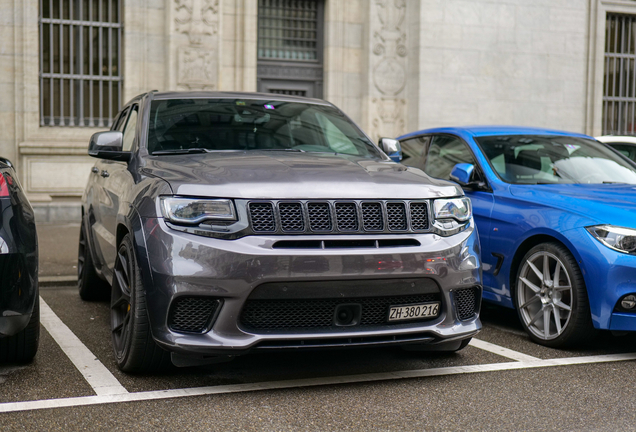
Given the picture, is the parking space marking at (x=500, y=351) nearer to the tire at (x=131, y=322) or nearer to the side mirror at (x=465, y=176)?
the side mirror at (x=465, y=176)

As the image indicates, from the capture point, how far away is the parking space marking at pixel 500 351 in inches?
192

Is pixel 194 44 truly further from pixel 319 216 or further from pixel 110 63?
pixel 319 216

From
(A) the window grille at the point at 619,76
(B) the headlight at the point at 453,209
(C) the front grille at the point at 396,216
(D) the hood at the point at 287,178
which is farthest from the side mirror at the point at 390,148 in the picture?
(A) the window grille at the point at 619,76

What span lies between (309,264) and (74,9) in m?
11.3

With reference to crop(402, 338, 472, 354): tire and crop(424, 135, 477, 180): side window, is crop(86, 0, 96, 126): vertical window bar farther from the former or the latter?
crop(402, 338, 472, 354): tire

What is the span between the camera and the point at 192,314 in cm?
382

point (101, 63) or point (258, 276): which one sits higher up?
point (101, 63)

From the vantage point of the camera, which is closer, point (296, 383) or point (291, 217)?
point (291, 217)

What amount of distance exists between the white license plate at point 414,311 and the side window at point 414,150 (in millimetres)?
3180

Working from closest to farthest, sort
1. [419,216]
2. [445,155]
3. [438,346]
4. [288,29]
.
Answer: [419,216] < [438,346] < [445,155] < [288,29]

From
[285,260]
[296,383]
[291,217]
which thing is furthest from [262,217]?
[296,383]

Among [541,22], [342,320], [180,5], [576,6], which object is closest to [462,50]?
[541,22]

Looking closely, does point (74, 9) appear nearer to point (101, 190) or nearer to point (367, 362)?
point (101, 190)

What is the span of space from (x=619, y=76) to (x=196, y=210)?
51.8 ft
